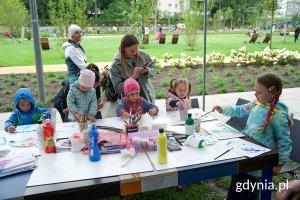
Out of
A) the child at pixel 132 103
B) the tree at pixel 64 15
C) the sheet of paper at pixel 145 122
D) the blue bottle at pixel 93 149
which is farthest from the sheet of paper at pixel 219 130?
the tree at pixel 64 15

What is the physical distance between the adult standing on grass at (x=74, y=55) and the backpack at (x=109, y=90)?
53 cm

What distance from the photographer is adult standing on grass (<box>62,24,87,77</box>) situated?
4.07 metres

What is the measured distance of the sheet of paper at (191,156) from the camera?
6.32ft

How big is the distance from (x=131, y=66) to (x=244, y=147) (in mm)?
1813

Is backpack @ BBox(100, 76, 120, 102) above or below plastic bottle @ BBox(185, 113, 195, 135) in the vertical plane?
above

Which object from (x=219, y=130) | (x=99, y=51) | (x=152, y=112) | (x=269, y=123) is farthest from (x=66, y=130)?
(x=99, y=51)

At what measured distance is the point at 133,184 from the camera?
1.77 m

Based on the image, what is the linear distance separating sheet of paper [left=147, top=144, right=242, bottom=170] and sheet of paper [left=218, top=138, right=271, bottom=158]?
0.22 feet

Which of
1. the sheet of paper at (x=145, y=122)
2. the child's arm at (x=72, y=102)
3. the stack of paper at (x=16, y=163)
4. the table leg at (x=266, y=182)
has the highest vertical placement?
the child's arm at (x=72, y=102)

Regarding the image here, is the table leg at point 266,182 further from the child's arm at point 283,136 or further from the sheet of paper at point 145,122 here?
the sheet of paper at point 145,122

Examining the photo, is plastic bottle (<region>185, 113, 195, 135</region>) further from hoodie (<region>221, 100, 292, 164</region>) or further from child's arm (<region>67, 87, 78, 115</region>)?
child's arm (<region>67, 87, 78, 115</region>)

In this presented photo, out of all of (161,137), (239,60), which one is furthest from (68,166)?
(239,60)

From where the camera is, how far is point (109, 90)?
11.7 ft

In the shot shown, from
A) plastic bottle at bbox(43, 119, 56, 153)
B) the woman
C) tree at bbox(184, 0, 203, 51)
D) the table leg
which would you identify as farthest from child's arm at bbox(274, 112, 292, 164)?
tree at bbox(184, 0, 203, 51)
